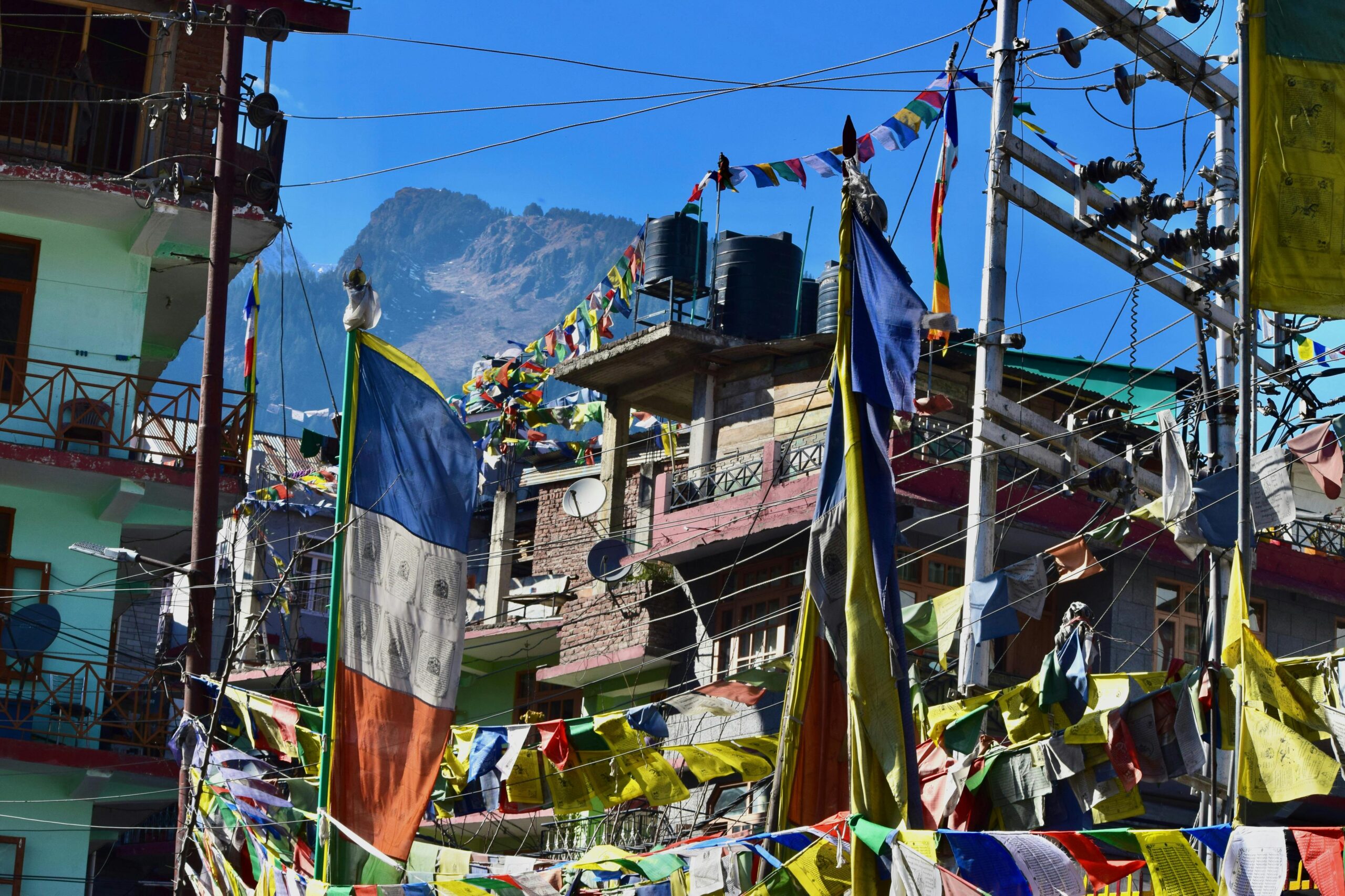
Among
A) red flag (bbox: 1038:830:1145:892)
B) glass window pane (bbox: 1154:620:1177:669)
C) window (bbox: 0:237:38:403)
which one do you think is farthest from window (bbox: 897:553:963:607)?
red flag (bbox: 1038:830:1145:892)

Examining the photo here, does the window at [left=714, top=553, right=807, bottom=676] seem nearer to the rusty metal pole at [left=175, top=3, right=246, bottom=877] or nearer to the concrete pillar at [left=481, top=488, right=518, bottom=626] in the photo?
the concrete pillar at [left=481, top=488, right=518, bottom=626]

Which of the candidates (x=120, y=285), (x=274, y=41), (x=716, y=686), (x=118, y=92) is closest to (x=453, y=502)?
(x=716, y=686)

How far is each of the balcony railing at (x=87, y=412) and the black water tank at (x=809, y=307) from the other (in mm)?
12833

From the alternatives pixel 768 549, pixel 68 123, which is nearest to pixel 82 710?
pixel 68 123

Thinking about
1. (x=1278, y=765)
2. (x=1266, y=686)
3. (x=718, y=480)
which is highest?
(x=718, y=480)

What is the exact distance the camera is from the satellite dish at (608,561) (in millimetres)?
24734

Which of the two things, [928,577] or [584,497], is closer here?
[928,577]

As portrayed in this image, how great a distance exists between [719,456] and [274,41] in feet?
35.8

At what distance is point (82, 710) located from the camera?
59.7ft

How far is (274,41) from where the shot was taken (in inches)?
727

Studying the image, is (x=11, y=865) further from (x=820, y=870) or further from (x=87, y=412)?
(x=820, y=870)

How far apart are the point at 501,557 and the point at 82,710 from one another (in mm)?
13273

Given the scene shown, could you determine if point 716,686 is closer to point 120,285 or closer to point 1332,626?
point 120,285

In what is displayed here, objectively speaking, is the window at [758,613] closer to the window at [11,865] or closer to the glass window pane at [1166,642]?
the glass window pane at [1166,642]
